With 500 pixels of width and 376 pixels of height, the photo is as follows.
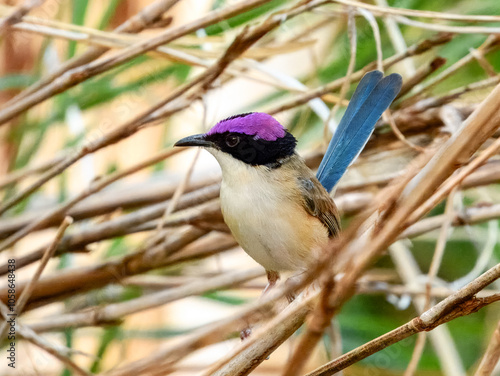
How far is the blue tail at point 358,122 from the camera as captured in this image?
3.81 feet

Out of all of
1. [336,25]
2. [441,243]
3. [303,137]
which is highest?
[336,25]

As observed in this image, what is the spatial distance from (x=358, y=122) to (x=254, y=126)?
240 mm

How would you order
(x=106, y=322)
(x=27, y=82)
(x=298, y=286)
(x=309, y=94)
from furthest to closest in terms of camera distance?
(x=27, y=82)
(x=106, y=322)
(x=309, y=94)
(x=298, y=286)

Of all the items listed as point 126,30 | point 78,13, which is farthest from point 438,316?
point 78,13

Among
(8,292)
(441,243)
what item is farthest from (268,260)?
(8,292)

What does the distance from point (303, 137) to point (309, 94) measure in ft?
2.36

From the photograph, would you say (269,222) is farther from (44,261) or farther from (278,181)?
(44,261)

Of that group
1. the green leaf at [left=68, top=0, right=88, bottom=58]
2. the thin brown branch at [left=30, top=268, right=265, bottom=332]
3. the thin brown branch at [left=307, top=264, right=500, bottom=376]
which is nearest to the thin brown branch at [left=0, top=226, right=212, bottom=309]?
the thin brown branch at [left=30, top=268, right=265, bottom=332]

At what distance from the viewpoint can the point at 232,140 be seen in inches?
48.0

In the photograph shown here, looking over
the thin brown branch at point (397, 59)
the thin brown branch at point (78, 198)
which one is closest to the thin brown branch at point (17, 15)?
the thin brown branch at point (78, 198)

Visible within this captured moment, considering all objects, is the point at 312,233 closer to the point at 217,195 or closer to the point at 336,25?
the point at 217,195

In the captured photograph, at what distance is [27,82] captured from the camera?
2.03 meters

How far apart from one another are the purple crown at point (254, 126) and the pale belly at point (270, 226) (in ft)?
0.33

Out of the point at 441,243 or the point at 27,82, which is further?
the point at 27,82
